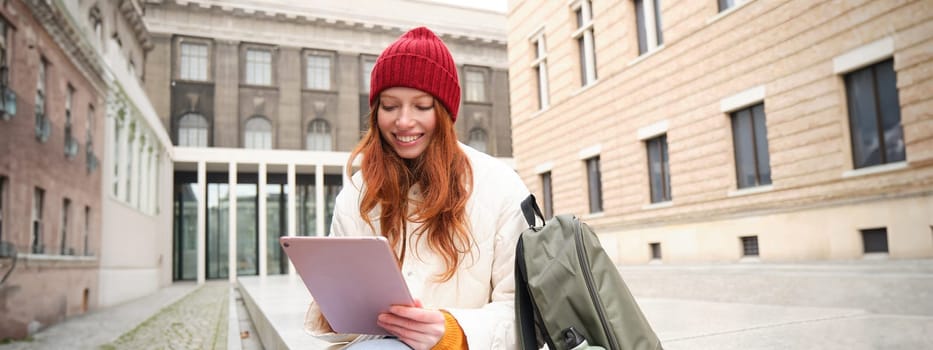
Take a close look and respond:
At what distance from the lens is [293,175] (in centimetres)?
2509

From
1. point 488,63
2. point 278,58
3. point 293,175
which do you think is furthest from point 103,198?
point 488,63

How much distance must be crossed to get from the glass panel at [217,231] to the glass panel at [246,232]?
0.47m

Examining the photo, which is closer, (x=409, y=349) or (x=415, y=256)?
(x=409, y=349)

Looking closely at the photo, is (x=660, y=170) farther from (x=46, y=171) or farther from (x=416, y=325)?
(x=416, y=325)

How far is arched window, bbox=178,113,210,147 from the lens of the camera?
2603 centimetres

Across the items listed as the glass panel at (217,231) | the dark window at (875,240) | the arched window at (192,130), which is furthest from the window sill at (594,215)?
the arched window at (192,130)

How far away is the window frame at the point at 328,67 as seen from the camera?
28469mm

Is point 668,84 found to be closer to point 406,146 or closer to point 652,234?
point 652,234

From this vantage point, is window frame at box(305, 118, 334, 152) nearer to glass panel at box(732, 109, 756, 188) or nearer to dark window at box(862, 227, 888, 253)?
glass panel at box(732, 109, 756, 188)

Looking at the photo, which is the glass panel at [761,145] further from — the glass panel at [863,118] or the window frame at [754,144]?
the glass panel at [863,118]

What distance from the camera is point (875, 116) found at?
8.09 m

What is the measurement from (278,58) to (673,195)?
2099 cm

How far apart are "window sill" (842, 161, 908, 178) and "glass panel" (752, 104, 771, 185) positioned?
1.68m

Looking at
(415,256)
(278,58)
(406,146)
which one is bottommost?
(415,256)
